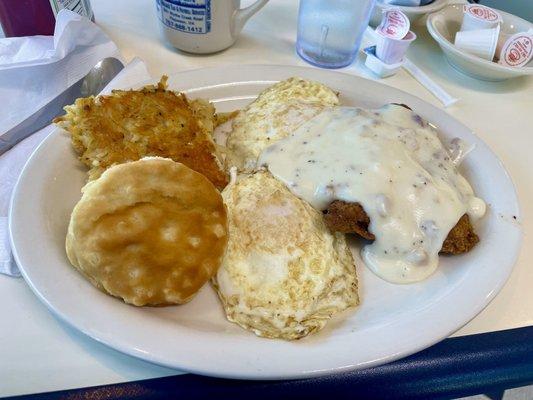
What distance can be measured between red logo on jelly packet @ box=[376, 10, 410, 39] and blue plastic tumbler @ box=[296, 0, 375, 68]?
7 centimetres

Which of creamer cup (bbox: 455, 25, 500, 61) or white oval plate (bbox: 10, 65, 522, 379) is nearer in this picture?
white oval plate (bbox: 10, 65, 522, 379)

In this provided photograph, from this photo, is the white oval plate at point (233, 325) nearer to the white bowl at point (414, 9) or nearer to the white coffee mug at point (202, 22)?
the white coffee mug at point (202, 22)

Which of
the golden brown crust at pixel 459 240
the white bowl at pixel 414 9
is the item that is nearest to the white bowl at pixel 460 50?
the white bowl at pixel 414 9

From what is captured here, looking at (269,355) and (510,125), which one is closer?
(269,355)

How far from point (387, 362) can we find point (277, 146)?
0.57 meters

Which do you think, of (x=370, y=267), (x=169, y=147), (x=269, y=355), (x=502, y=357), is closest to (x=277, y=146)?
(x=169, y=147)

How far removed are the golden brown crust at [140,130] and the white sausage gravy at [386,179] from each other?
0.17 m

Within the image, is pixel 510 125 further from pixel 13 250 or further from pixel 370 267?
pixel 13 250

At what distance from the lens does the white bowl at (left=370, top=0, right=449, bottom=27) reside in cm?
164

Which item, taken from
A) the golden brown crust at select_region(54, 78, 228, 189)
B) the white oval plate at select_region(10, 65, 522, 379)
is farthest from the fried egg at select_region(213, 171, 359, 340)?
the golden brown crust at select_region(54, 78, 228, 189)

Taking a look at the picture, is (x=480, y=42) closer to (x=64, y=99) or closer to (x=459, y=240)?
(x=459, y=240)

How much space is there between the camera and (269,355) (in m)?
0.76

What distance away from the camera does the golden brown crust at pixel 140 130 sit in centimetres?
102

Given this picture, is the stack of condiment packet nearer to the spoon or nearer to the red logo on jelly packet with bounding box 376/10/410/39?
the red logo on jelly packet with bounding box 376/10/410/39
